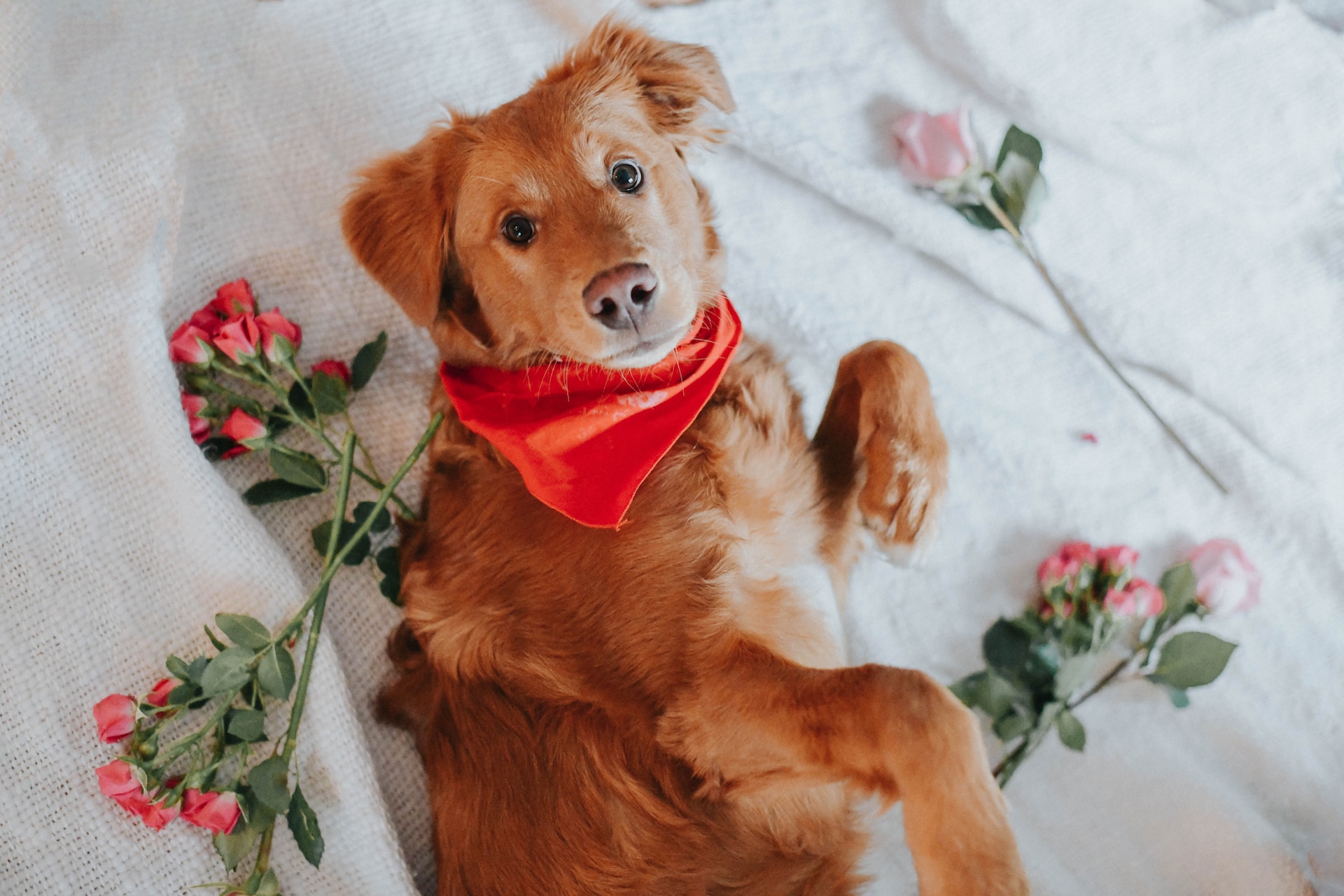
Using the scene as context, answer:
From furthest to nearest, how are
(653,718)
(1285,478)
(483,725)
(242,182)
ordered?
(1285,478) < (242,182) < (483,725) < (653,718)

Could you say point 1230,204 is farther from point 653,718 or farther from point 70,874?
point 70,874

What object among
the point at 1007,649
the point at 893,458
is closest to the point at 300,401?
the point at 893,458

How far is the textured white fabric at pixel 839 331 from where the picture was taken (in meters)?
2.36

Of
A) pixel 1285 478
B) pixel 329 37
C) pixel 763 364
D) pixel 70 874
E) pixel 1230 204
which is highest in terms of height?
pixel 329 37

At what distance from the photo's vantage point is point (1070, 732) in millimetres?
2557

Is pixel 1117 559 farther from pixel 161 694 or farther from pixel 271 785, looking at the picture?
pixel 161 694

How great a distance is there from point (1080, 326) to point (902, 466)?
106 centimetres

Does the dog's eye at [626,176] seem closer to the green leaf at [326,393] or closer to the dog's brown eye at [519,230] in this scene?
the dog's brown eye at [519,230]

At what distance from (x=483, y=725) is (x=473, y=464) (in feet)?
2.14

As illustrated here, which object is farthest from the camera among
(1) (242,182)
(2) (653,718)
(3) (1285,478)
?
(3) (1285,478)

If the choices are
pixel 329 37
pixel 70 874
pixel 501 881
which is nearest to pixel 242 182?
pixel 329 37

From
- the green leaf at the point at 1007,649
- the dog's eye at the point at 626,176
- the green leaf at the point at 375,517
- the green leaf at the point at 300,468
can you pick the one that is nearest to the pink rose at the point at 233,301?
the green leaf at the point at 300,468

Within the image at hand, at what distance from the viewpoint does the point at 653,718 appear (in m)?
A: 2.04

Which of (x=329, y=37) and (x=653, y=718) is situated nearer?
(x=653, y=718)
